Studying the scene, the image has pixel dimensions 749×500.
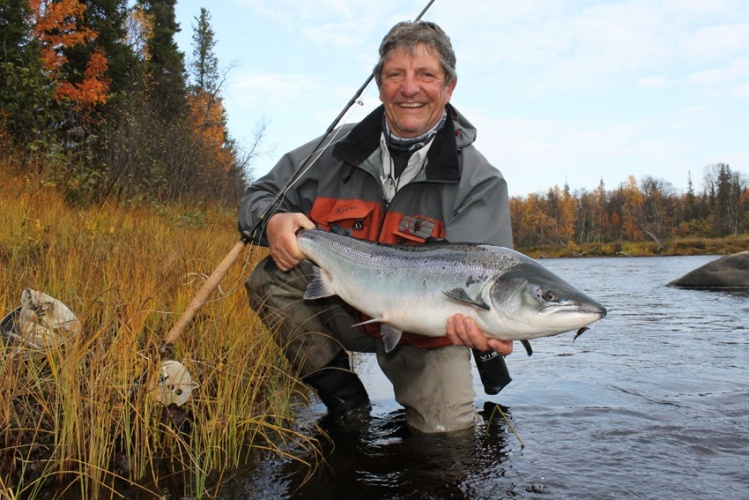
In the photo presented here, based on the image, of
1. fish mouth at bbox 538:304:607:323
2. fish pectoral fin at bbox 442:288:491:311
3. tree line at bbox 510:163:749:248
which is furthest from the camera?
tree line at bbox 510:163:749:248

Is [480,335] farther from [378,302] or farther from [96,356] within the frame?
[96,356]

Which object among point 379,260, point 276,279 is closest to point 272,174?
point 276,279

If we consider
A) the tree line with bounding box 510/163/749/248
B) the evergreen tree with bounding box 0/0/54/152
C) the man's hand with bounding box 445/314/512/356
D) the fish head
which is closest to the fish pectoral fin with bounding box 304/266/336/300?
the man's hand with bounding box 445/314/512/356

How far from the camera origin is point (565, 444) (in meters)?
3.73

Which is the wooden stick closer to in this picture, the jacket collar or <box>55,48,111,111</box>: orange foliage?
the jacket collar

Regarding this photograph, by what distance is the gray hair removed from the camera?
3.98 m

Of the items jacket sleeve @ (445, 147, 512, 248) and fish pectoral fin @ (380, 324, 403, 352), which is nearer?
fish pectoral fin @ (380, 324, 403, 352)

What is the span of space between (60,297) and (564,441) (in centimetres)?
348

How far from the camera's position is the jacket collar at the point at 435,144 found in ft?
12.4

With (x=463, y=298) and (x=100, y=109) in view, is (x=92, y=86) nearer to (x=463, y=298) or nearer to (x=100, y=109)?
(x=100, y=109)

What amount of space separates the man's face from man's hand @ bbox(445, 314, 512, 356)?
1.43 metres

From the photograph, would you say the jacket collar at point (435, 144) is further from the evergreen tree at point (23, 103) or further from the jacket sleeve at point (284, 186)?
the evergreen tree at point (23, 103)

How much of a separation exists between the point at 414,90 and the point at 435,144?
0.36 m

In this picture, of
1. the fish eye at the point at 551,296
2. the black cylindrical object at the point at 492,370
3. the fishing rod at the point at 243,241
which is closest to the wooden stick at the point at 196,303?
the fishing rod at the point at 243,241
